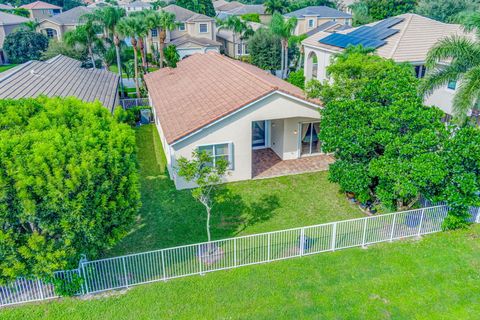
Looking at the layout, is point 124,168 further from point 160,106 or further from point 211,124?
point 160,106

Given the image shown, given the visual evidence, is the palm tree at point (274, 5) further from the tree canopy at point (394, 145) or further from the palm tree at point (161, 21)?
the tree canopy at point (394, 145)

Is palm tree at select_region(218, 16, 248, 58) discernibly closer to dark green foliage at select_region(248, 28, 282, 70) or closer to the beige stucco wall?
dark green foliage at select_region(248, 28, 282, 70)

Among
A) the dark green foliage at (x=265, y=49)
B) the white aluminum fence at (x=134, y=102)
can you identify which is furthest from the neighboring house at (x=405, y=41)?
the white aluminum fence at (x=134, y=102)

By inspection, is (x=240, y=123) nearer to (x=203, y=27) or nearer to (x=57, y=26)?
(x=203, y=27)

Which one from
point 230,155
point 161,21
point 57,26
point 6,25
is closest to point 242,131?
point 230,155

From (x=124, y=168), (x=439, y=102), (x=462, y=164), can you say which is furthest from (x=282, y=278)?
(x=439, y=102)

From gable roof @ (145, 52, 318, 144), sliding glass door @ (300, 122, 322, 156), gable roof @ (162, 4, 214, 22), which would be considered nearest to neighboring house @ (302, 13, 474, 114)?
sliding glass door @ (300, 122, 322, 156)
